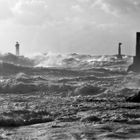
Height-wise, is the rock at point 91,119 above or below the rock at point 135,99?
below

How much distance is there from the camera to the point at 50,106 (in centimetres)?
994

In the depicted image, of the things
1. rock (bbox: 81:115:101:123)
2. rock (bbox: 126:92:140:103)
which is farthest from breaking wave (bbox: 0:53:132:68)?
rock (bbox: 81:115:101:123)

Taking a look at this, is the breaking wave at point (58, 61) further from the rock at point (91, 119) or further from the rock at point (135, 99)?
the rock at point (91, 119)

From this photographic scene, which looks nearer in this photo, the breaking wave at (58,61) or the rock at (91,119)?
the rock at (91,119)

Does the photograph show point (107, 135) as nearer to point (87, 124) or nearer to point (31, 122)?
point (87, 124)

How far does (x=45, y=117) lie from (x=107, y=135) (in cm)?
216

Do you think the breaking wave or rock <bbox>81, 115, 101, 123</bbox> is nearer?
rock <bbox>81, 115, 101, 123</bbox>

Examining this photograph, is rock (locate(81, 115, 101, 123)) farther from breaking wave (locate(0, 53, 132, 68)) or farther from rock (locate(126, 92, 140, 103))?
breaking wave (locate(0, 53, 132, 68))

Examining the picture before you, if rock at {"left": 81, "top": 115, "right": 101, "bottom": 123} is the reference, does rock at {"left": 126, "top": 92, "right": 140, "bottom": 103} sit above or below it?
above

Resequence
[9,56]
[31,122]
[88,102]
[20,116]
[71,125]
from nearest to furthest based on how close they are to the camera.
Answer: [71,125] < [31,122] < [20,116] < [88,102] < [9,56]

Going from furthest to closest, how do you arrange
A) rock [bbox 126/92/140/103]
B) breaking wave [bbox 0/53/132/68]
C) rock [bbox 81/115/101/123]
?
breaking wave [bbox 0/53/132/68]
rock [bbox 126/92/140/103]
rock [bbox 81/115/101/123]

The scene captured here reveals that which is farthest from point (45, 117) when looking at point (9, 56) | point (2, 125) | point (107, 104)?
point (9, 56)

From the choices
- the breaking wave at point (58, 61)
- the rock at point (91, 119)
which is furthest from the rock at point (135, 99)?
the breaking wave at point (58, 61)

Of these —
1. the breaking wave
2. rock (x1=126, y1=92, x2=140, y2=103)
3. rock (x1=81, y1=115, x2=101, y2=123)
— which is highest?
the breaking wave
